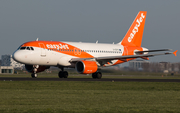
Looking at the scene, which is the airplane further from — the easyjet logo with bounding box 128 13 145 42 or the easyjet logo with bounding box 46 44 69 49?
the easyjet logo with bounding box 128 13 145 42

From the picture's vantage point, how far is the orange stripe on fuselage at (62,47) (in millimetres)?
40375

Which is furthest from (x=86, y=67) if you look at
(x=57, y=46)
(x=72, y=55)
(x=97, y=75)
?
(x=57, y=46)

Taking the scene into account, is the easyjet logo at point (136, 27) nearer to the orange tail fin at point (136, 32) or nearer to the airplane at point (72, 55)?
the orange tail fin at point (136, 32)

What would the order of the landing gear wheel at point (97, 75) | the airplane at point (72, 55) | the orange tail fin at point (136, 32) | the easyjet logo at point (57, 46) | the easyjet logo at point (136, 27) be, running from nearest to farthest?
the airplane at point (72, 55), the easyjet logo at point (57, 46), the landing gear wheel at point (97, 75), the orange tail fin at point (136, 32), the easyjet logo at point (136, 27)

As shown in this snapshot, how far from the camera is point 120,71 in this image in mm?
60281

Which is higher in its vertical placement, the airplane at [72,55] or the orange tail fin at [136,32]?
the orange tail fin at [136,32]

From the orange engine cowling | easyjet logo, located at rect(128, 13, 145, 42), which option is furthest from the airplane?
easyjet logo, located at rect(128, 13, 145, 42)

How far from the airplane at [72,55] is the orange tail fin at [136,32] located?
1.16 m

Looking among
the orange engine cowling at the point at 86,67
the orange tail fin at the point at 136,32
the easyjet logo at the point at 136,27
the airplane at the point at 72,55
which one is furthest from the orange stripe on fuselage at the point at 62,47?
the easyjet logo at the point at 136,27

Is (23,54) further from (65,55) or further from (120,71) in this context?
(120,71)

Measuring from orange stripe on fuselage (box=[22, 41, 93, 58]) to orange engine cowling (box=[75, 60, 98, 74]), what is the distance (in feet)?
7.64

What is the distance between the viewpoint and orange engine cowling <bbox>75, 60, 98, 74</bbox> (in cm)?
3928

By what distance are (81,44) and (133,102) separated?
2916 cm

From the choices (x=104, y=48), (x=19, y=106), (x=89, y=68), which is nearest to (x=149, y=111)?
(x=19, y=106)
